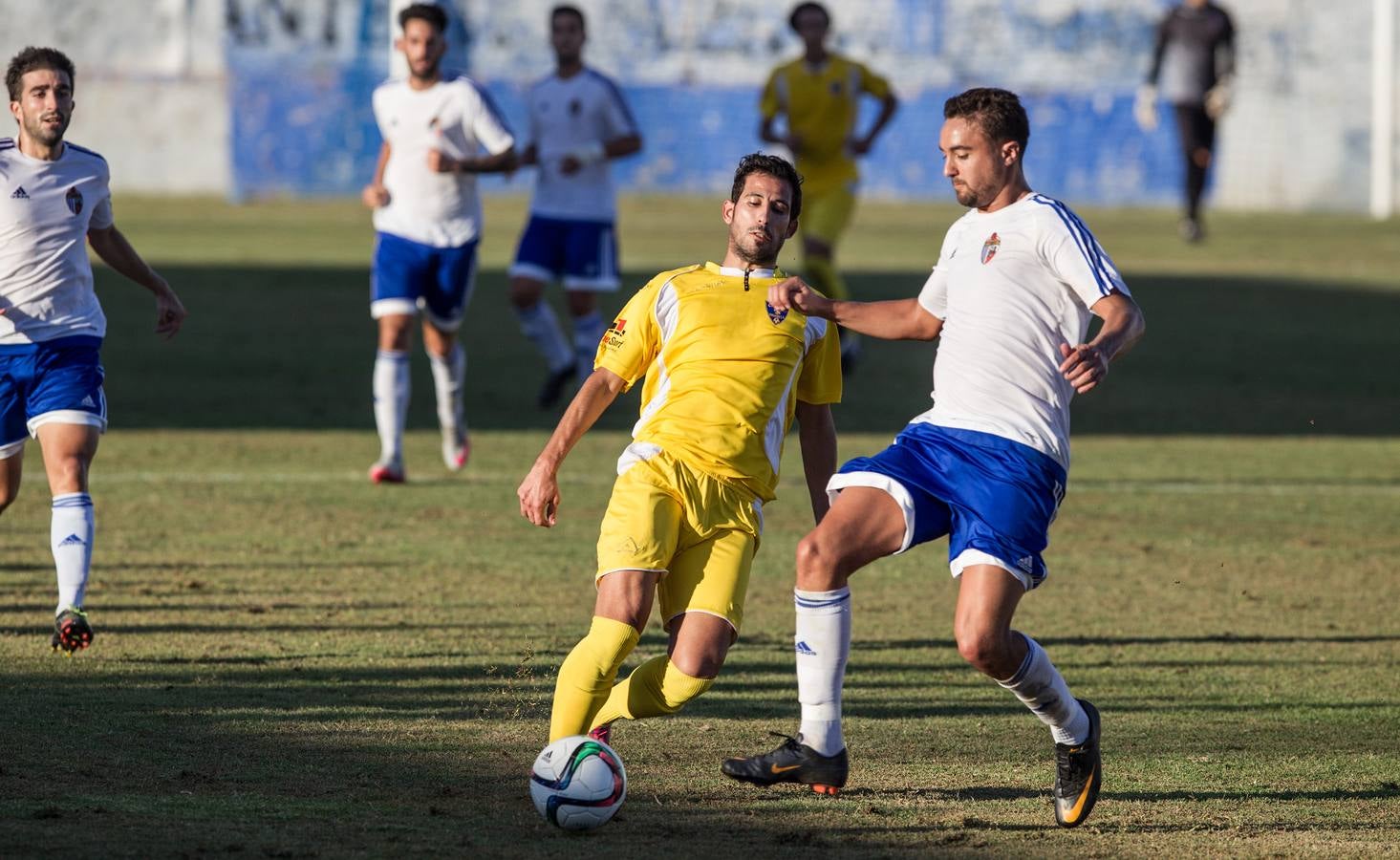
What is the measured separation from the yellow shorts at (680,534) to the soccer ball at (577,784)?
0.49 meters

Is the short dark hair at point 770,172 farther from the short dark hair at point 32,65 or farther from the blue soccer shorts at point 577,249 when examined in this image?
the blue soccer shorts at point 577,249

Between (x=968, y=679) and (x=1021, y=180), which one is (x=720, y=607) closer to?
(x=1021, y=180)

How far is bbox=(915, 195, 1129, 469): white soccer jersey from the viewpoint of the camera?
536 centimetres

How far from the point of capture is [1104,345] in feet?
16.8

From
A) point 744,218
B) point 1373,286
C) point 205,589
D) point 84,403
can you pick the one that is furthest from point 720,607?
point 1373,286

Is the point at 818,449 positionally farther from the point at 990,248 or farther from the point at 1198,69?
the point at 1198,69

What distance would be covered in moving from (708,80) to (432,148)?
28863 millimetres

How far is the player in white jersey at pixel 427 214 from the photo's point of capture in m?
11.0

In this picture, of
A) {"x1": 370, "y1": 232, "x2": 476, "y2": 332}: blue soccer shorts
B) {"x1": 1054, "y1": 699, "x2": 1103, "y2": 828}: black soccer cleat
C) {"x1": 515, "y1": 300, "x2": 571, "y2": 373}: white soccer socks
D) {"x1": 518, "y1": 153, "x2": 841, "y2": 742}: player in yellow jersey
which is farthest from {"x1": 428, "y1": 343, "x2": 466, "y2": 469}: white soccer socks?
{"x1": 1054, "y1": 699, "x2": 1103, "y2": 828}: black soccer cleat

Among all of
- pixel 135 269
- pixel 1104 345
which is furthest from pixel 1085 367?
pixel 135 269

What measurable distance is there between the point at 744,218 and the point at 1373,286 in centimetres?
1914

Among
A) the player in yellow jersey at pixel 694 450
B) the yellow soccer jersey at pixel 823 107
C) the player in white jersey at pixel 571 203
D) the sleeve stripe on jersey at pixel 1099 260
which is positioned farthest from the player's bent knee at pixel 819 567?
the yellow soccer jersey at pixel 823 107

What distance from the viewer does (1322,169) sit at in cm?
3797

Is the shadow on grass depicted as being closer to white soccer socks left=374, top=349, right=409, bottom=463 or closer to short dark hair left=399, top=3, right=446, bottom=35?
white soccer socks left=374, top=349, right=409, bottom=463
